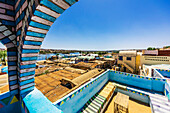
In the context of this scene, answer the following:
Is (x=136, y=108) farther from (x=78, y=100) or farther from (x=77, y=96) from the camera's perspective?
(x=77, y=96)

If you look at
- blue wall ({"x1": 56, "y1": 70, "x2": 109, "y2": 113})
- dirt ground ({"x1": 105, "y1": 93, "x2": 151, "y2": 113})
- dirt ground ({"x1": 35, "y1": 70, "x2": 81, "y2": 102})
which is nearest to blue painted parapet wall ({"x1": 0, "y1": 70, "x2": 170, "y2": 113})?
blue wall ({"x1": 56, "y1": 70, "x2": 109, "y2": 113})

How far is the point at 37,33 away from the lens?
1388mm

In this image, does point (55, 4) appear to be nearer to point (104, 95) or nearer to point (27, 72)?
point (27, 72)

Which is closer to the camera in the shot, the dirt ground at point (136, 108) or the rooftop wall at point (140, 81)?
the dirt ground at point (136, 108)

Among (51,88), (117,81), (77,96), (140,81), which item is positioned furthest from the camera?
(117,81)

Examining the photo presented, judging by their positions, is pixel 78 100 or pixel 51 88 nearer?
pixel 78 100

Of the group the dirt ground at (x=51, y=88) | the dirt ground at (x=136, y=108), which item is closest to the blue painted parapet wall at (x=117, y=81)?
the dirt ground at (x=136, y=108)

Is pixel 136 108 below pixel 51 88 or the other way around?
below

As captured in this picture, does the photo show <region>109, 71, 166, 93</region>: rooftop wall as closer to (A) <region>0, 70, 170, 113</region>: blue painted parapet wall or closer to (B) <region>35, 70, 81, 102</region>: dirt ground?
(A) <region>0, 70, 170, 113</region>: blue painted parapet wall

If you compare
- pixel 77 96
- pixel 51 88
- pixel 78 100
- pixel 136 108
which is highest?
pixel 77 96

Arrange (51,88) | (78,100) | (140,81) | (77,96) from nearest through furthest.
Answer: (77,96), (78,100), (51,88), (140,81)

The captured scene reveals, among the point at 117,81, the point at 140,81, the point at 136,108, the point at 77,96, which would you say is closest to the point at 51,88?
the point at 77,96

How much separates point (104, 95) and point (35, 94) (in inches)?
214

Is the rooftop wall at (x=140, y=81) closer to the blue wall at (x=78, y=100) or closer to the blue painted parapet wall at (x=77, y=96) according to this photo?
the blue painted parapet wall at (x=77, y=96)
